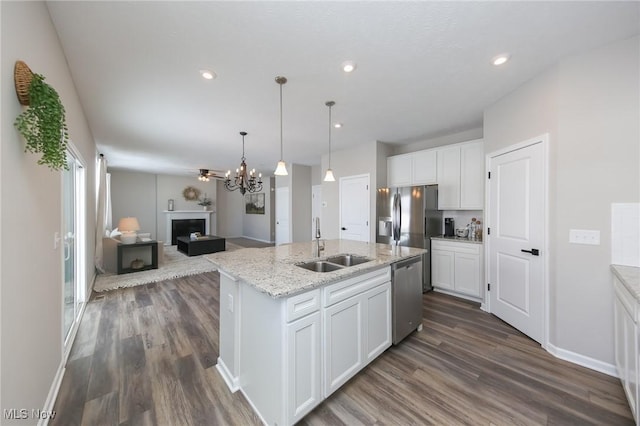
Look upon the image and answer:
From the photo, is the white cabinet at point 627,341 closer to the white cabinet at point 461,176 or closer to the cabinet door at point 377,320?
the cabinet door at point 377,320

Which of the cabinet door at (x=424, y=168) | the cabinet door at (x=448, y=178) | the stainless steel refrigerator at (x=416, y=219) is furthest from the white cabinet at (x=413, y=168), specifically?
the stainless steel refrigerator at (x=416, y=219)

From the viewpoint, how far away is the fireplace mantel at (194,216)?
8.80m

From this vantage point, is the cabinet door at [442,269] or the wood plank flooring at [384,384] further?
the cabinet door at [442,269]

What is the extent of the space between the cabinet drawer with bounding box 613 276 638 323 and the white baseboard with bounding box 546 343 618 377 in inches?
28.0

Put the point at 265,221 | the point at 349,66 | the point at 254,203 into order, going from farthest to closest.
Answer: the point at 254,203 < the point at 265,221 < the point at 349,66

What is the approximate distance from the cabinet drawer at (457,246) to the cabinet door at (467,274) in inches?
2.4

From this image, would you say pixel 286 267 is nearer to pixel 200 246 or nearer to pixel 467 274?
pixel 467 274

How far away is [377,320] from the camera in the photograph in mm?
2160

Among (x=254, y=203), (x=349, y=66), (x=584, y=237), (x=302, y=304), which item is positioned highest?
(x=349, y=66)

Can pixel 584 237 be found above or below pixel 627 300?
above

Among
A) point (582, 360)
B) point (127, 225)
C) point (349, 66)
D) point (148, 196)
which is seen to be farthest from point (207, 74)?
point (148, 196)

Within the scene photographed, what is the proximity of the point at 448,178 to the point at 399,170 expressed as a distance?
932 mm

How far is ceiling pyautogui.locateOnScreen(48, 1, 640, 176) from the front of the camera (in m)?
1.66

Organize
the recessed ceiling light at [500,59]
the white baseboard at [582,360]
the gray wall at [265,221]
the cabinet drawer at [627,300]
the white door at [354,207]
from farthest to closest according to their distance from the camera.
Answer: the gray wall at [265,221] → the white door at [354,207] → the recessed ceiling light at [500,59] → the white baseboard at [582,360] → the cabinet drawer at [627,300]
